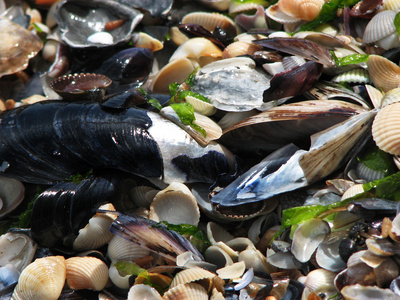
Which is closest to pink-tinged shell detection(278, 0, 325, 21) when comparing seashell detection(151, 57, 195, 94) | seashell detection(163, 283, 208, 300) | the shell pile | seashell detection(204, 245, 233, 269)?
the shell pile

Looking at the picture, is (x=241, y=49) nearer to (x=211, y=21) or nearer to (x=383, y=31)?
(x=211, y=21)

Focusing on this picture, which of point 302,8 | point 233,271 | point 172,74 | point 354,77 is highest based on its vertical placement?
→ point 302,8

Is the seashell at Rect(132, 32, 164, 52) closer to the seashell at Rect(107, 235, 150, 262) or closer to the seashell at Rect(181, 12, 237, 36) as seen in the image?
the seashell at Rect(181, 12, 237, 36)

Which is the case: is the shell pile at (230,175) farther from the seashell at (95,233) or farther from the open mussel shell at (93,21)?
the open mussel shell at (93,21)

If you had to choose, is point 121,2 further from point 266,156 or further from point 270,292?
point 270,292

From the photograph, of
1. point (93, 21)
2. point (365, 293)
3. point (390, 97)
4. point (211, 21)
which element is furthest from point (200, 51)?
point (365, 293)

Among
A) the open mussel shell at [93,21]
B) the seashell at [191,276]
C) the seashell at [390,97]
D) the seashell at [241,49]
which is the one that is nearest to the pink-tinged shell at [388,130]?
the seashell at [390,97]
